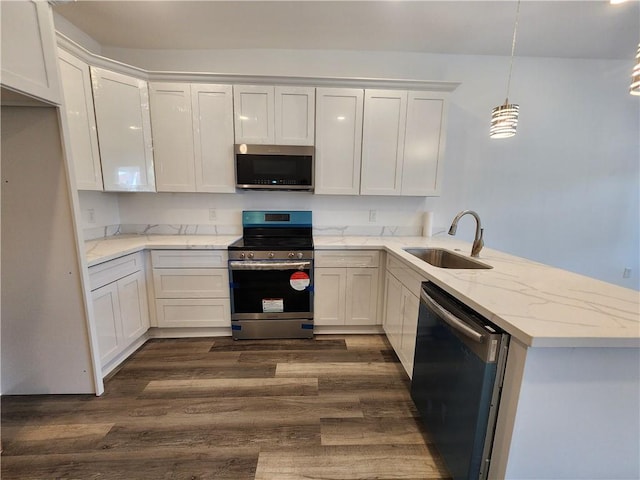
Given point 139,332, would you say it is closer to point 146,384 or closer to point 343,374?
point 146,384

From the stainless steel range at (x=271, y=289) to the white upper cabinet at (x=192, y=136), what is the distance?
0.76 m

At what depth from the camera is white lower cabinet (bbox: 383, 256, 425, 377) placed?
1804mm


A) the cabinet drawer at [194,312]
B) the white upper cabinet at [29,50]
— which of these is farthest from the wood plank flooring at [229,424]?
the white upper cabinet at [29,50]

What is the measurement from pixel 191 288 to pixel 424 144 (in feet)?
8.77

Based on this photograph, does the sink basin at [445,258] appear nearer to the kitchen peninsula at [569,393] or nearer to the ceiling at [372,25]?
the kitchen peninsula at [569,393]

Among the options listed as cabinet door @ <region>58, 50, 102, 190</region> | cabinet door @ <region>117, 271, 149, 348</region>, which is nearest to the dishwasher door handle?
cabinet door @ <region>117, 271, 149, 348</region>

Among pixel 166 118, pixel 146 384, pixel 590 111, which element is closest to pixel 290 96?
pixel 166 118

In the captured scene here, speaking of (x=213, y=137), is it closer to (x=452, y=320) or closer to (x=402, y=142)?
(x=402, y=142)

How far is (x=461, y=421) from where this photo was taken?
1.14 meters

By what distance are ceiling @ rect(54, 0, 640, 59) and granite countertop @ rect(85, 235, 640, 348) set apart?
1975 mm

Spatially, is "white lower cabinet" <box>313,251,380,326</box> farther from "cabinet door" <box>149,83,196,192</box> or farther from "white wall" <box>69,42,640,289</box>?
"cabinet door" <box>149,83,196,192</box>

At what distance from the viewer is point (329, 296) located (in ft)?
8.31

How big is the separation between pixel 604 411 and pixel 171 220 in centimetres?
344

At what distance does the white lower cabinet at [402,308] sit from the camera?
1.80m
